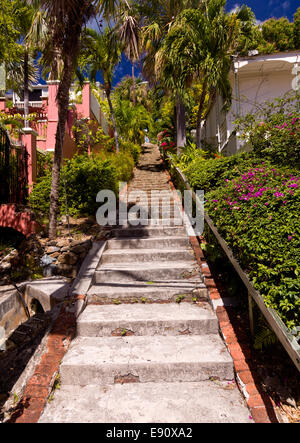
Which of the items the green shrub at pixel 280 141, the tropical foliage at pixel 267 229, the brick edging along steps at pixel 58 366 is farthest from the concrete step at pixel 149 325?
the green shrub at pixel 280 141

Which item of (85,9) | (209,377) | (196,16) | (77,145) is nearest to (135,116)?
(77,145)

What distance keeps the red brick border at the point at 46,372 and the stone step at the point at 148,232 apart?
6.94 feet

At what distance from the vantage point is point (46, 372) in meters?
2.59

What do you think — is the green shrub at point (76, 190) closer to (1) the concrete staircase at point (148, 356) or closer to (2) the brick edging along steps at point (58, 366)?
(1) the concrete staircase at point (148, 356)

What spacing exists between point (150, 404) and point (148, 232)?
10.9ft

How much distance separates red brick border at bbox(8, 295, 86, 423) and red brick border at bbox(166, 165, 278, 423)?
171cm

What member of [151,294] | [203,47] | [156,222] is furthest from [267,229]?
[203,47]

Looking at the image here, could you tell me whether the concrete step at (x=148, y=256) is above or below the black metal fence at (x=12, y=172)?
below

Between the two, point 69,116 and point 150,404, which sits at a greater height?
point 69,116

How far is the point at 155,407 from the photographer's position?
2.22m

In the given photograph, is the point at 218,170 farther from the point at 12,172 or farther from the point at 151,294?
the point at 12,172

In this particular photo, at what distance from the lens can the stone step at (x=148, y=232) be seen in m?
5.25
